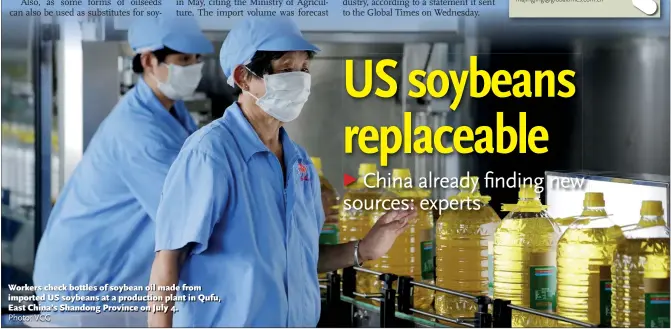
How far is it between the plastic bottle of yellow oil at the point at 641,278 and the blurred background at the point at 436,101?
494 millimetres

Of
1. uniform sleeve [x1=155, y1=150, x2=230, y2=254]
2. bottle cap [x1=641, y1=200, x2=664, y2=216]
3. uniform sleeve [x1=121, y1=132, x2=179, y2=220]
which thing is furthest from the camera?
uniform sleeve [x1=121, y1=132, x2=179, y2=220]

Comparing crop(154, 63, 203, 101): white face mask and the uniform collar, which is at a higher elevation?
crop(154, 63, 203, 101): white face mask

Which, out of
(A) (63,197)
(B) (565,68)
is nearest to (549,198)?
(B) (565,68)

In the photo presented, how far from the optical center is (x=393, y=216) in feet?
11.0

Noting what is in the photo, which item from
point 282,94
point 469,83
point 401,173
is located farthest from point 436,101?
point 282,94

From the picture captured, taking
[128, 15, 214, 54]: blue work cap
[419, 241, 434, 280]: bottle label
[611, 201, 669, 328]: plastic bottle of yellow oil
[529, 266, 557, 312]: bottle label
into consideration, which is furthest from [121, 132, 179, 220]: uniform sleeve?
[611, 201, 669, 328]: plastic bottle of yellow oil

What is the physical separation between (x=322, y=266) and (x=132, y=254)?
30.0 inches

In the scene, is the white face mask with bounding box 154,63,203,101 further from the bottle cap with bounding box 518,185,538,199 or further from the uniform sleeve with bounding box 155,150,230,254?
the bottle cap with bounding box 518,185,538,199

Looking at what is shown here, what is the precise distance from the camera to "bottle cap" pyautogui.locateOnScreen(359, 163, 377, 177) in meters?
3.83

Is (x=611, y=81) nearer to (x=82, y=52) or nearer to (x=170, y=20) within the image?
(x=170, y=20)

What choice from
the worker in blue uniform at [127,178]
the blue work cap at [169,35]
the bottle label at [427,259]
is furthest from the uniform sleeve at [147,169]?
the bottle label at [427,259]

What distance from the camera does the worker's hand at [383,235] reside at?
11.0 feet

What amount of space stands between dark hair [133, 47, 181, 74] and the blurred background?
3 cm

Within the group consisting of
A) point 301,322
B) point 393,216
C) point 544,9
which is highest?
point 544,9
